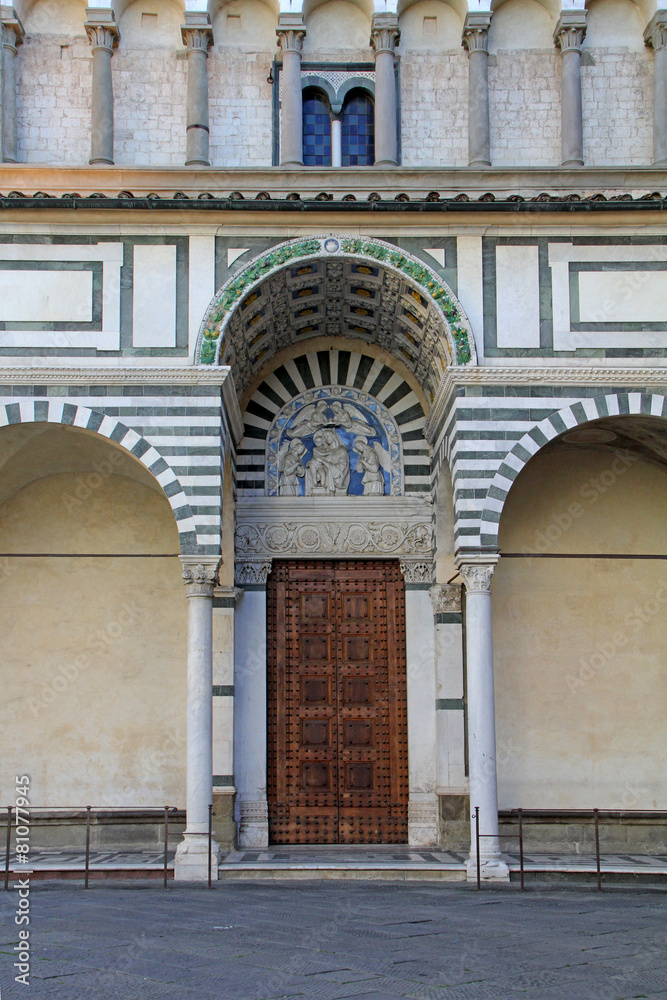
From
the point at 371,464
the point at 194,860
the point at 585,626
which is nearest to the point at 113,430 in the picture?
the point at 371,464

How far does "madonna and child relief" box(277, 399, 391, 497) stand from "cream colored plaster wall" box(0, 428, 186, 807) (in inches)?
64.8

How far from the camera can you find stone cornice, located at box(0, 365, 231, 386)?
11469 mm

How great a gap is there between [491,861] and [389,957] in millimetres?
3921

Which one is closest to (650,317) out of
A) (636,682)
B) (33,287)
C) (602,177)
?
(602,177)

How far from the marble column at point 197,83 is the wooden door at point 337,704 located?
4958 millimetres

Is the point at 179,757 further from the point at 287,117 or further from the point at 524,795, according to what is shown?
the point at 287,117

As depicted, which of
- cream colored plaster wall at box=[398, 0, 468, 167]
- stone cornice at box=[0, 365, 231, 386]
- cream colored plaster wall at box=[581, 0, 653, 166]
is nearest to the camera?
stone cornice at box=[0, 365, 231, 386]

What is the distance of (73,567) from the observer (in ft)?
44.1

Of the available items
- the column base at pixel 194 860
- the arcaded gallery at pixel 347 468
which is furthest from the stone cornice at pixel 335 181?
the column base at pixel 194 860

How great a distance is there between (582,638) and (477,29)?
24.0ft

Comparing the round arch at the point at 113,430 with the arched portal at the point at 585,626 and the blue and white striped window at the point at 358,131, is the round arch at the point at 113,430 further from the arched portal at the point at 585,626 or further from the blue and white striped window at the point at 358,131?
the blue and white striped window at the point at 358,131

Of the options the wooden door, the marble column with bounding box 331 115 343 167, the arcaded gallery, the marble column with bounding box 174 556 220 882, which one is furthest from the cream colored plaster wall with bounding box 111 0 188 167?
the wooden door

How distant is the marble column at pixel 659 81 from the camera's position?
13.0 m

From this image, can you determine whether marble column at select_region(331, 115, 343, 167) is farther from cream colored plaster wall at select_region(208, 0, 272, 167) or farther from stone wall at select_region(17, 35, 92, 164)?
stone wall at select_region(17, 35, 92, 164)
